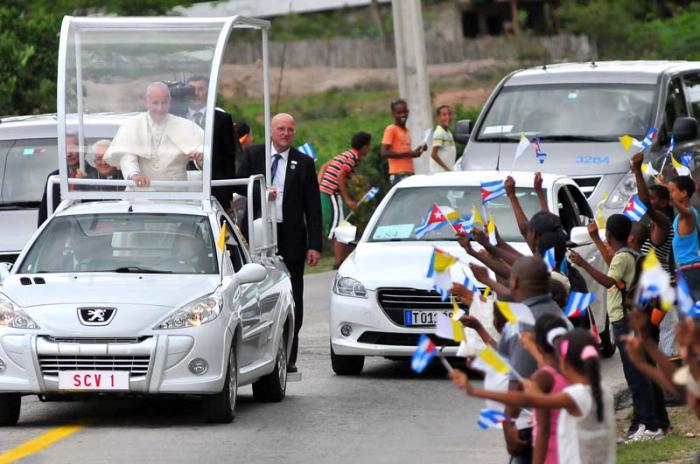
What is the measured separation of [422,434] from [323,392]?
2102 millimetres

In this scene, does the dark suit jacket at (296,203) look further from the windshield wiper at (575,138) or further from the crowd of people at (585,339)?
the windshield wiper at (575,138)

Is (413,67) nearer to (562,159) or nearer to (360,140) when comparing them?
(360,140)

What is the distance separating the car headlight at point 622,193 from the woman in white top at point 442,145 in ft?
15.8

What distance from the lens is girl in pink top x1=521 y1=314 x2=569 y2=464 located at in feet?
22.0

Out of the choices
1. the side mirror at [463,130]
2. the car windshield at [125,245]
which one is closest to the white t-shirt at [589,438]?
the car windshield at [125,245]

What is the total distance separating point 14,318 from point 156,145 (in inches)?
109

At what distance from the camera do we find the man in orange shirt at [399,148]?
72.8ft

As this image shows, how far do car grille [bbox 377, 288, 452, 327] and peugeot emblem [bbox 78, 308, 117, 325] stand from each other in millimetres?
3220

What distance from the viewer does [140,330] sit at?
10953 mm

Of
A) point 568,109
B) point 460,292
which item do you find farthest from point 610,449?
point 568,109

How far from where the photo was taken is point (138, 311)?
11.0m

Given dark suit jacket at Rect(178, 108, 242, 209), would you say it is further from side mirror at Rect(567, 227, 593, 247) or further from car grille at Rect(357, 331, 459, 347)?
side mirror at Rect(567, 227, 593, 247)

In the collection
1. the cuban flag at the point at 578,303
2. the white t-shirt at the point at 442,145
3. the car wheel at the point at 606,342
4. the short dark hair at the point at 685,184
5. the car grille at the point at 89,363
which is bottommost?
the car wheel at the point at 606,342

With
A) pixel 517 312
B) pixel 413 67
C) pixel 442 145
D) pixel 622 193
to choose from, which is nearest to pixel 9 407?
pixel 517 312
